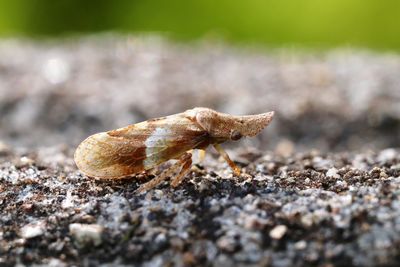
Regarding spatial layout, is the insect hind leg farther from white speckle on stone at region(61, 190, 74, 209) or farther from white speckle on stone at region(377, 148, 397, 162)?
white speckle on stone at region(377, 148, 397, 162)

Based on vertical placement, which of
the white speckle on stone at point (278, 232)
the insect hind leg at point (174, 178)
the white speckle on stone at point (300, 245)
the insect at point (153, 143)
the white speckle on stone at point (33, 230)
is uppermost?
the insect at point (153, 143)

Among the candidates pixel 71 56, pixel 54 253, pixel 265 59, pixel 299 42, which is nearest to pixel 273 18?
pixel 299 42

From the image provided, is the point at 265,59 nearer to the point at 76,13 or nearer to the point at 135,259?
the point at 76,13

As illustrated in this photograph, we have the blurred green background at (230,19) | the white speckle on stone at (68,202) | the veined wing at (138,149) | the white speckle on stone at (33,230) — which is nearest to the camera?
the white speckle on stone at (33,230)

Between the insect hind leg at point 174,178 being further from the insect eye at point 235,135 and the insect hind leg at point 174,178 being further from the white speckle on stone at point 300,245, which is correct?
the white speckle on stone at point 300,245

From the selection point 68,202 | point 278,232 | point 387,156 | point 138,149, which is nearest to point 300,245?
point 278,232

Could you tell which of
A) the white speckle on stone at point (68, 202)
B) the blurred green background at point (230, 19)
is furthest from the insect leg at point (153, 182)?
the blurred green background at point (230, 19)

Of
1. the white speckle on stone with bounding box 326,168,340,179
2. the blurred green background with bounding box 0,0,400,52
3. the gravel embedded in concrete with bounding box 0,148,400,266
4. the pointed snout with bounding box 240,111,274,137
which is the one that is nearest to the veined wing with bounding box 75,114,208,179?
the gravel embedded in concrete with bounding box 0,148,400,266

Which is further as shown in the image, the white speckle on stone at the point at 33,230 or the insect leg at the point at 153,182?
the insect leg at the point at 153,182
